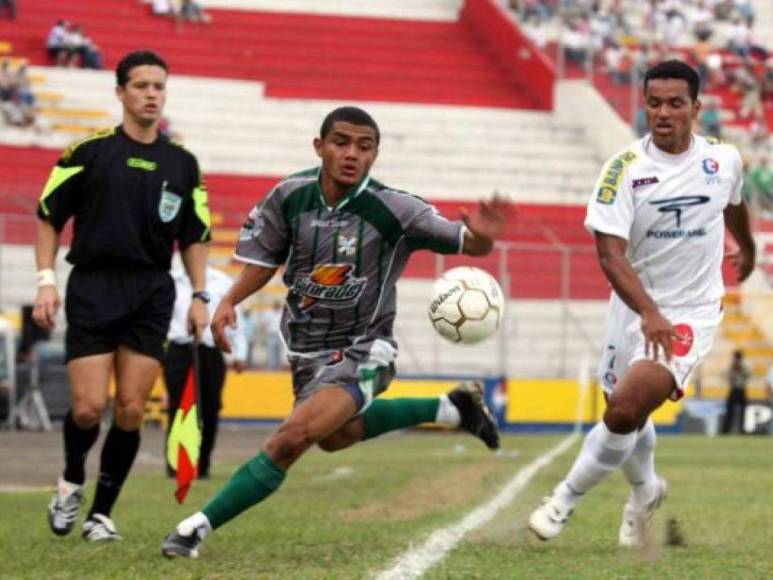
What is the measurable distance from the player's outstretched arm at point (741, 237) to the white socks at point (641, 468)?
1081 millimetres

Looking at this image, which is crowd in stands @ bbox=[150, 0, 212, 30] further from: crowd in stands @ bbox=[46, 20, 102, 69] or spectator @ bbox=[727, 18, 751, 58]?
spectator @ bbox=[727, 18, 751, 58]

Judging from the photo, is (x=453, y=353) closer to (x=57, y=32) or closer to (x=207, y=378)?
(x=57, y=32)

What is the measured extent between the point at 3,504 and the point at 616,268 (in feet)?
18.6

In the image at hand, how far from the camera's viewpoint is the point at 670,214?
9.30m

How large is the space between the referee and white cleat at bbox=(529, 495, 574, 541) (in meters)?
1.99

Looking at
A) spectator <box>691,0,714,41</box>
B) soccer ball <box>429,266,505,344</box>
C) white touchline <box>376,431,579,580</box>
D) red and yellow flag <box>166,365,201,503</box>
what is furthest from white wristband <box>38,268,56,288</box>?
spectator <box>691,0,714,41</box>

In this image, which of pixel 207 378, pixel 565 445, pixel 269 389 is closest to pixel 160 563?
pixel 207 378

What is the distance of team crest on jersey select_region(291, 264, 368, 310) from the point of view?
29.5 feet

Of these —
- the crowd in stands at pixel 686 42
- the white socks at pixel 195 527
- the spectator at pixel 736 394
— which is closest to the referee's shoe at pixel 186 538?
the white socks at pixel 195 527

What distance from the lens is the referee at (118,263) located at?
31.9ft

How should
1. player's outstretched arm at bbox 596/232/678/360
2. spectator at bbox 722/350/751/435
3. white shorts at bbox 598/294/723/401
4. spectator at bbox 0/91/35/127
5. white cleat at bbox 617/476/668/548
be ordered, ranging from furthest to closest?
spectator at bbox 0/91/35/127
spectator at bbox 722/350/751/435
white cleat at bbox 617/476/668/548
white shorts at bbox 598/294/723/401
player's outstretched arm at bbox 596/232/678/360

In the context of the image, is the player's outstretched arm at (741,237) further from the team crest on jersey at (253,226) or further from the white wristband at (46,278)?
the white wristband at (46,278)

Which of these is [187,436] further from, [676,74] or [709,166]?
[676,74]

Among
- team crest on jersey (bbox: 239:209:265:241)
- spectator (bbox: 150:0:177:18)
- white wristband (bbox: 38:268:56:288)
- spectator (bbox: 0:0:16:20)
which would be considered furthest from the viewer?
spectator (bbox: 150:0:177:18)
